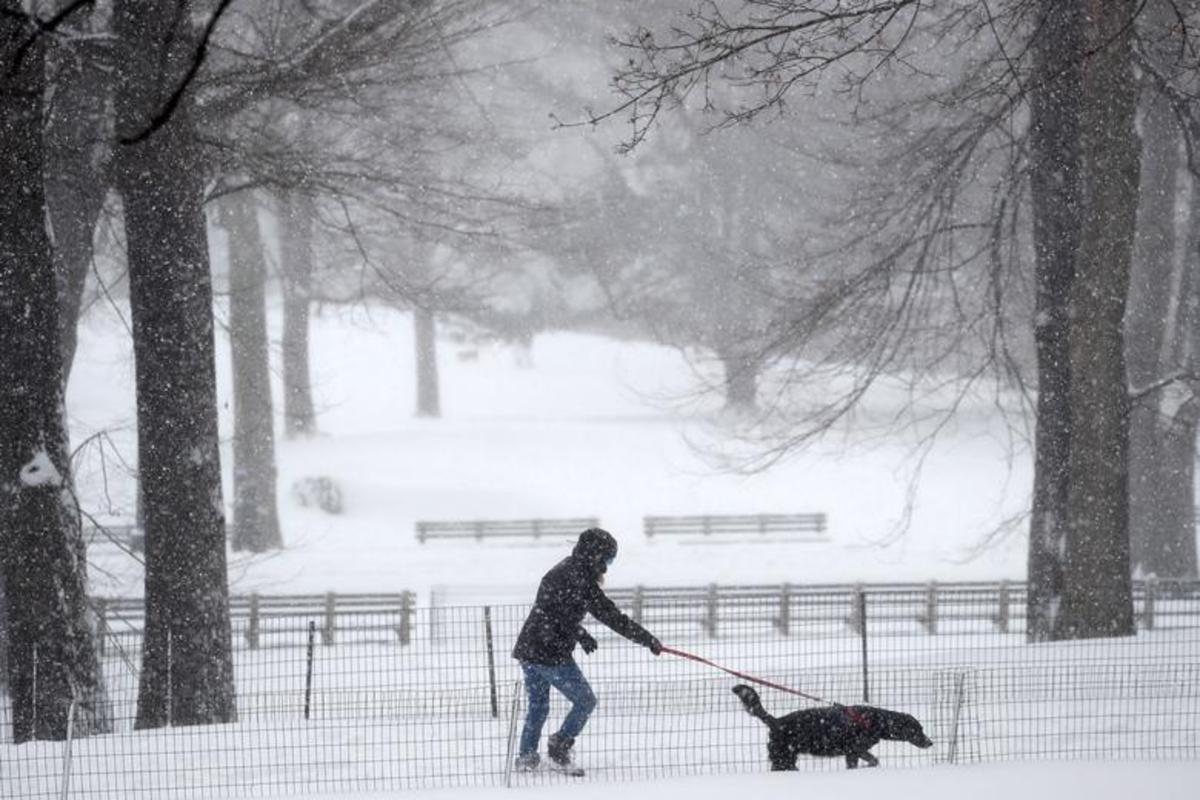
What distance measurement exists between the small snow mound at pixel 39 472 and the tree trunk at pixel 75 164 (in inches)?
99.6

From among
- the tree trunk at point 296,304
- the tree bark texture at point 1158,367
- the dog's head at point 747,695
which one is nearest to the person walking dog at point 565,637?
the dog's head at point 747,695

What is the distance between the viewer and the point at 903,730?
8492mm

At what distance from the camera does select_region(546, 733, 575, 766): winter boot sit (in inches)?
345

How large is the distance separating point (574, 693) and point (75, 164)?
7.97m

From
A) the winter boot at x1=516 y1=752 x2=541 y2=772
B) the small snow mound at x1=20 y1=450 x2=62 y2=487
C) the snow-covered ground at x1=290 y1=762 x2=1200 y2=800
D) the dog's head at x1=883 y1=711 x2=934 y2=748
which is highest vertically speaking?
the small snow mound at x1=20 y1=450 x2=62 y2=487

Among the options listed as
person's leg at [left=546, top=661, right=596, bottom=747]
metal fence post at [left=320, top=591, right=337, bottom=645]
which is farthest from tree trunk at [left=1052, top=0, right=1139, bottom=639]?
metal fence post at [left=320, top=591, right=337, bottom=645]

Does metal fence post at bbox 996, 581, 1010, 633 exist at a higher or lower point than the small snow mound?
lower

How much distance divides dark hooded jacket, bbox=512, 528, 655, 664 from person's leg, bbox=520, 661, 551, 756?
14 cm

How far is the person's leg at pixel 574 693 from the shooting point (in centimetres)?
870

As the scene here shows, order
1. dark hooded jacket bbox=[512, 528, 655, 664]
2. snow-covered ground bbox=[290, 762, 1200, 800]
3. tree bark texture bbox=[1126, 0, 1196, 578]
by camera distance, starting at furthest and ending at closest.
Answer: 1. tree bark texture bbox=[1126, 0, 1196, 578]
2. dark hooded jacket bbox=[512, 528, 655, 664]
3. snow-covered ground bbox=[290, 762, 1200, 800]

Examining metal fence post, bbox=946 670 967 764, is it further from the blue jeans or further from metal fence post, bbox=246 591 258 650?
metal fence post, bbox=246 591 258 650

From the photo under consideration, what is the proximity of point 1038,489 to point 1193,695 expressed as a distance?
5.64m

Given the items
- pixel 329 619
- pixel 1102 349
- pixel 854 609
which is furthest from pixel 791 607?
pixel 1102 349

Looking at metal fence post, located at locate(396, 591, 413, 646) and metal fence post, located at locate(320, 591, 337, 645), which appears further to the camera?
metal fence post, located at locate(320, 591, 337, 645)
